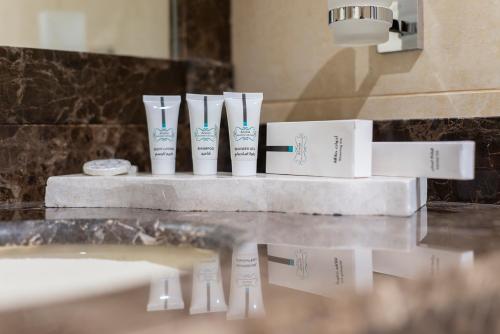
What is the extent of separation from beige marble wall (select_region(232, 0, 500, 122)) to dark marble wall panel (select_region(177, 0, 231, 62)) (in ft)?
0.06

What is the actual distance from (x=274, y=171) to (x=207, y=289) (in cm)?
44

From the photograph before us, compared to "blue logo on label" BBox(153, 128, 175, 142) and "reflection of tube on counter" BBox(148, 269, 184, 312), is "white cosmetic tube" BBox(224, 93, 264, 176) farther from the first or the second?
"reflection of tube on counter" BBox(148, 269, 184, 312)

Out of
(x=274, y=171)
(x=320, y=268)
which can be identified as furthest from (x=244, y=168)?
(x=320, y=268)

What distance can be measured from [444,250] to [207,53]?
0.77 metres

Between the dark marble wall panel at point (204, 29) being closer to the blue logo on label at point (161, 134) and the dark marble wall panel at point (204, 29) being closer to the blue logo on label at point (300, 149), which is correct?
the blue logo on label at point (161, 134)

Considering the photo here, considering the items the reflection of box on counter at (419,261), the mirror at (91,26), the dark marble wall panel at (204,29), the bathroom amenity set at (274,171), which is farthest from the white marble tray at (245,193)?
the dark marble wall panel at (204,29)

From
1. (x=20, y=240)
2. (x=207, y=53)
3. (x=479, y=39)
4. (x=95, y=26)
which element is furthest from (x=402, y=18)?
(x=20, y=240)

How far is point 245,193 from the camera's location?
2.75 ft

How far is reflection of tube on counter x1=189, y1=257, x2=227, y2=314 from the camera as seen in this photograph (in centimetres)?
42

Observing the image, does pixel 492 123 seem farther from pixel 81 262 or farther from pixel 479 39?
pixel 81 262

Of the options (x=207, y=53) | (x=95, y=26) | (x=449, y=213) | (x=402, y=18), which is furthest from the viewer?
(x=207, y=53)

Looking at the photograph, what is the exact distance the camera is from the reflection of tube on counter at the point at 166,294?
425 millimetres

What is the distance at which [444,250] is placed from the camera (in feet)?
1.92

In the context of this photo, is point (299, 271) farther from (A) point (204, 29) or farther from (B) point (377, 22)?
(A) point (204, 29)
